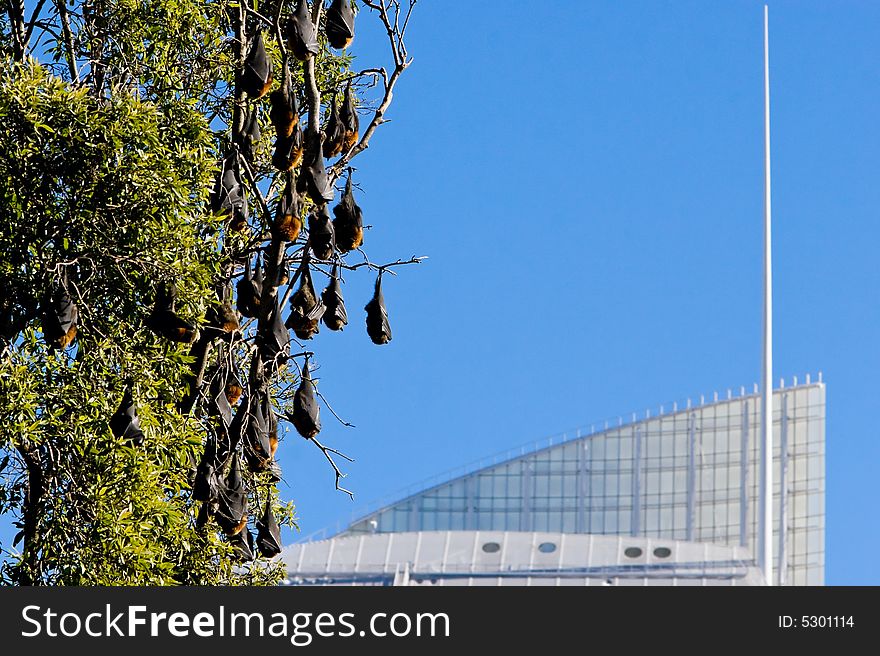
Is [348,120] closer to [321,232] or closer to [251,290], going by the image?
[321,232]

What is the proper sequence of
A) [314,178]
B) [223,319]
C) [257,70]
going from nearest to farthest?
[257,70] → [314,178] → [223,319]

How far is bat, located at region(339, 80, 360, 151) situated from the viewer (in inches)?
559

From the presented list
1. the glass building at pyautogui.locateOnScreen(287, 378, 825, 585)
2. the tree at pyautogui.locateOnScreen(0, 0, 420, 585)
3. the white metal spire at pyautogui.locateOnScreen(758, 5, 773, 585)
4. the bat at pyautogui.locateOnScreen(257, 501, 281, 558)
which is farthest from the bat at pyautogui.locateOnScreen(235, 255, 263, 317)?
the glass building at pyautogui.locateOnScreen(287, 378, 825, 585)

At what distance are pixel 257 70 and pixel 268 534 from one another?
A: 4.72 metres

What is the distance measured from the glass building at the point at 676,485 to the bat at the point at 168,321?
357 ft

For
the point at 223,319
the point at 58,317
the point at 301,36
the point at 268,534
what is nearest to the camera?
the point at 58,317

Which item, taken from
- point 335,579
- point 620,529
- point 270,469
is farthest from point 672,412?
point 270,469

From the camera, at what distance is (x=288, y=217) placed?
1295cm

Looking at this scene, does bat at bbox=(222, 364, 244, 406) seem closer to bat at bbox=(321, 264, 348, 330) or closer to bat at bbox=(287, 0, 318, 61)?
bat at bbox=(321, 264, 348, 330)

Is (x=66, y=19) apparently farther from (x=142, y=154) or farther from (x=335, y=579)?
(x=335, y=579)

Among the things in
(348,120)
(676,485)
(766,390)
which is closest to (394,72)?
(348,120)

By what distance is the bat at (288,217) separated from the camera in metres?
12.9

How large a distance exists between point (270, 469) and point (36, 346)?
10.1ft
